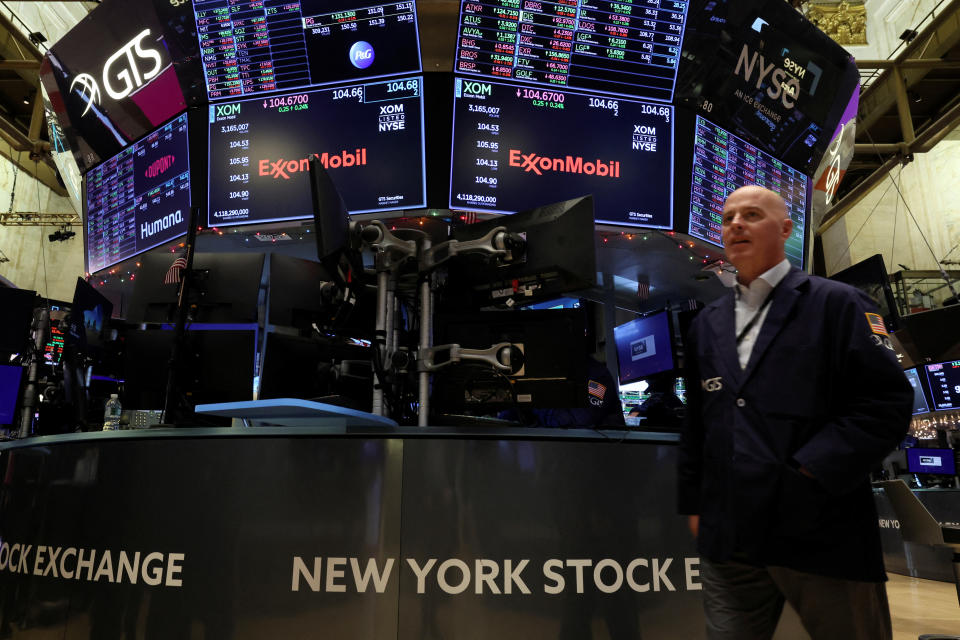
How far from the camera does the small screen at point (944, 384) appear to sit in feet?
22.8

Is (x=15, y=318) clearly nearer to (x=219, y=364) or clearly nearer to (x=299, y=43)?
(x=299, y=43)

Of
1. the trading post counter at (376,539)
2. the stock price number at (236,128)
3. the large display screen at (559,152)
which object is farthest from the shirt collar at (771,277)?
the stock price number at (236,128)

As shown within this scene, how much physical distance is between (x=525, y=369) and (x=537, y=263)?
443 millimetres

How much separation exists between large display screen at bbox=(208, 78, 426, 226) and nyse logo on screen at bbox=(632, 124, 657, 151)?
137cm

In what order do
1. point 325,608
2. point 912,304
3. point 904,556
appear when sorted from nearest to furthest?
point 325,608 < point 904,556 < point 912,304

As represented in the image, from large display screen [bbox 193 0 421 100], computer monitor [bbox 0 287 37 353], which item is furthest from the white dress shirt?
computer monitor [bbox 0 287 37 353]

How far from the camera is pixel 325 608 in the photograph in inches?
78.2

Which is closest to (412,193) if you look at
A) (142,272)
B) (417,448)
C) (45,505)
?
(142,272)

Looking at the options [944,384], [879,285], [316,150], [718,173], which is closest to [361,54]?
[316,150]

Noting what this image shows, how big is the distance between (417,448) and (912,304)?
13772 mm

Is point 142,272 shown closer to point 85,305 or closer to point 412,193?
point 85,305

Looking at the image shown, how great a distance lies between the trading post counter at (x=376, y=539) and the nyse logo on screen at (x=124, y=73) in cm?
325

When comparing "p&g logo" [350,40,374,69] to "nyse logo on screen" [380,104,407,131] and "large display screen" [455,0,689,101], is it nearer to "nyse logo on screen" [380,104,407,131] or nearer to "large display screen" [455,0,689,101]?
"nyse logo on screen" [380,104,407,131]

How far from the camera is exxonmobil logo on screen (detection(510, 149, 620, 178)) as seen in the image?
13.1 ft
